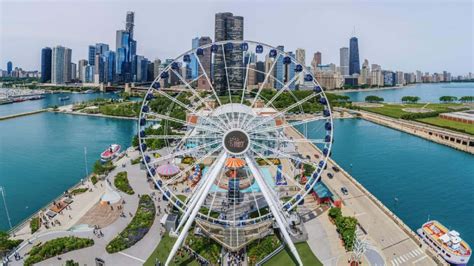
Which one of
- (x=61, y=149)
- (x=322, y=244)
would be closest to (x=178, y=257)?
(x=322, y=244)

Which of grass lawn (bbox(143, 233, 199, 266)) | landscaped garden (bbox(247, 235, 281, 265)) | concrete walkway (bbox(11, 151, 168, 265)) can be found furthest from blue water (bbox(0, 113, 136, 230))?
landscaped garden (bbox(247, 235, 281, 265))

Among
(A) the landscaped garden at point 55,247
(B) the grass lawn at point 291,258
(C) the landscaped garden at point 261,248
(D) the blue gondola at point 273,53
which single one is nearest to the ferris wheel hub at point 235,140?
(C) the landscaped garden at point 261,248

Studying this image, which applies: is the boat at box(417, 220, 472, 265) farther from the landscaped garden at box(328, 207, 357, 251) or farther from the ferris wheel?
the ferris wheel

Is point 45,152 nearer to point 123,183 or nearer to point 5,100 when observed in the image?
point 123,183

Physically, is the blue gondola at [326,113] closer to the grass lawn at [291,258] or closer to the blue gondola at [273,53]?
the blue gondola at [273,53]

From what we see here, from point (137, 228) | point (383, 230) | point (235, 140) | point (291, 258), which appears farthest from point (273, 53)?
point (137, 228)

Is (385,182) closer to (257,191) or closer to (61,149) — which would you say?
(257,191)
